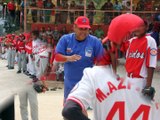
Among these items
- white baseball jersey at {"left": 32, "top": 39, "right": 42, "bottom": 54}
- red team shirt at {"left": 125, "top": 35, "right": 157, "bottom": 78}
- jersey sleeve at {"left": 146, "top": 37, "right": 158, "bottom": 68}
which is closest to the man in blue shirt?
red team shirt at {"left": 125, "top": 35, "right": 157, "bottom": 78}

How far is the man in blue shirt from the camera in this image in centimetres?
493

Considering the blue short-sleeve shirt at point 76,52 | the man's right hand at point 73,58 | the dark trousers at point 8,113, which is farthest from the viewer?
the blue short-sleeve shirt at point 76,52

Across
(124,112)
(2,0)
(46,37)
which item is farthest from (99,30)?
(124,112)

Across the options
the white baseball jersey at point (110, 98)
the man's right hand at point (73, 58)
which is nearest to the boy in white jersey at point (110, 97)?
the white baseball jersey at point (110, 98)

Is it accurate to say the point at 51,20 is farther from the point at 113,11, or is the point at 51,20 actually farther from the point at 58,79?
the point at 58,79

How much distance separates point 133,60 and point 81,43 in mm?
659

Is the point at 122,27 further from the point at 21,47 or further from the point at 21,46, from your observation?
the point at 21,46

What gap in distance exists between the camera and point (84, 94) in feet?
6.48

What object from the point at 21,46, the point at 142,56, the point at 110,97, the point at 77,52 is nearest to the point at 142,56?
the point at 142,56

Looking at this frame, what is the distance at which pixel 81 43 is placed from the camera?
5.02 meters

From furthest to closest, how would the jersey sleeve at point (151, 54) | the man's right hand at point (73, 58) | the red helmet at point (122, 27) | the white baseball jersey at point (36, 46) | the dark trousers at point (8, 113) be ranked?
the white baseball jersey at point (36, 46) < the jersey sleeve at point (151, 54) < the man's right hand at point (73, 58) < the red helmet at point (122, 27) < the dark trousers at point (8, 113)

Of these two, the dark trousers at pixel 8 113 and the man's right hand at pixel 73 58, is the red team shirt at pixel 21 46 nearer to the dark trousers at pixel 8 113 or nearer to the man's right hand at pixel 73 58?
the man's right hand at pixel 73 58

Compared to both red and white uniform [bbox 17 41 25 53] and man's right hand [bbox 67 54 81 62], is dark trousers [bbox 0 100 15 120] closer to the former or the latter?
man's right hand [bbox 67 54 81 62]

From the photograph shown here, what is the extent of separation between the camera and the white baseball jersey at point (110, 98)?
2023 mm
